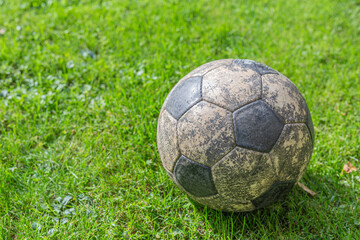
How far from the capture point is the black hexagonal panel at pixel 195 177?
7.97 feet

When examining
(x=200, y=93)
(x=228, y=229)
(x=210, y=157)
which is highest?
(x=200, y=93)

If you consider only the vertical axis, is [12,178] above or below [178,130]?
below

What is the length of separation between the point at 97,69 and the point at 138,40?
0.79 meters

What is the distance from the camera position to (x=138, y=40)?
4.79 m

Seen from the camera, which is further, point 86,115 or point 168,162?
point 86,115

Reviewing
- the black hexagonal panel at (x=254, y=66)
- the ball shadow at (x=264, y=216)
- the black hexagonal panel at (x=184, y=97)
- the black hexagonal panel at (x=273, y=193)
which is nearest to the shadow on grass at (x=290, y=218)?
the ball shadow at (x=264, y=216)

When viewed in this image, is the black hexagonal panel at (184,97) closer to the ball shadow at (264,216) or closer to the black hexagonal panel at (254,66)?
the black hexagonal panel at (254,66)

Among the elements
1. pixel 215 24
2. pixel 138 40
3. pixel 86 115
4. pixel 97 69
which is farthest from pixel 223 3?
pixel 86 115

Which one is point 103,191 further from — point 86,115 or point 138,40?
point 138,40

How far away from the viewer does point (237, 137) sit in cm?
233

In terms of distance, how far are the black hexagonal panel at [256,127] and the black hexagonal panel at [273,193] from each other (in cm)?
33

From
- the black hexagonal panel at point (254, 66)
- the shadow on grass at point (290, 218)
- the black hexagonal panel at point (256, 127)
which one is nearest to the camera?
the black hexagonal panel at point (256, 127)

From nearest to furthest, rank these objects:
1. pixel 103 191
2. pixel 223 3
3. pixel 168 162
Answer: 1. pixel 168 162
2. pixel 103 191
3. pixel 223 3

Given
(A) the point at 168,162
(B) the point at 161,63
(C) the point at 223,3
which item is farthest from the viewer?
(C) the point at 223,3
